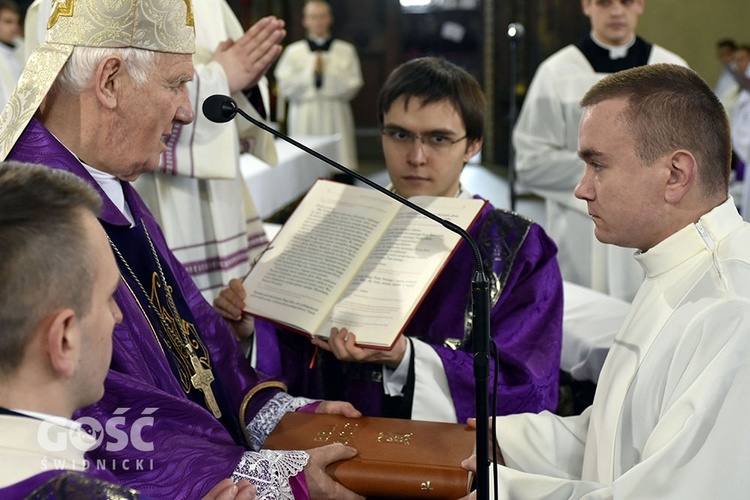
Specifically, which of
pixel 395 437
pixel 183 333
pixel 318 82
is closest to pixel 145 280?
pixel 183 333

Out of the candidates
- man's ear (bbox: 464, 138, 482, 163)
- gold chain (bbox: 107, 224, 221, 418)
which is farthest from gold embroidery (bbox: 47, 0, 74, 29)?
man's ear (bbox: 464, 138, 482, 163)

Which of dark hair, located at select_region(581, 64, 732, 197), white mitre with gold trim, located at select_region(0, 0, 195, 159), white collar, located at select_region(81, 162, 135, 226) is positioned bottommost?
white collar, located at select_region(81, 162, 135, 226)

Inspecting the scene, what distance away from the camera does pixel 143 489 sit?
6.39 feet

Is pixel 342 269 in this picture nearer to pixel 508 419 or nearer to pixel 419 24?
pixel 508 419

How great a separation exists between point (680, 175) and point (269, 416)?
121 cm

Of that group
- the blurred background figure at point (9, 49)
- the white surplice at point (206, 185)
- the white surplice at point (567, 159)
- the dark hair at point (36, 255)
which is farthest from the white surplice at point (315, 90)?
the dark hair at point (36, 255)

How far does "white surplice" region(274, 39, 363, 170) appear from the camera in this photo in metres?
11.9

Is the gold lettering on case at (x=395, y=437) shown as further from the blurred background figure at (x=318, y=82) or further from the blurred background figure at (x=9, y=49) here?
the blurred background figure at (x=318, y=82)

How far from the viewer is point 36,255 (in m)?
1.34

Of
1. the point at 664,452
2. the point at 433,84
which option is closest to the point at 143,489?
the point at 664,452

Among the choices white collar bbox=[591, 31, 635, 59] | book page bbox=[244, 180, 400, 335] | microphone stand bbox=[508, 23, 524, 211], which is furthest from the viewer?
microphone stand bbox=[508, 23, 524, 211]

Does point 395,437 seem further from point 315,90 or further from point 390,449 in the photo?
point 315,90

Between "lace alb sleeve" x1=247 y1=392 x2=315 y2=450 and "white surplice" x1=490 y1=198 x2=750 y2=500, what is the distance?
0.56 meters
